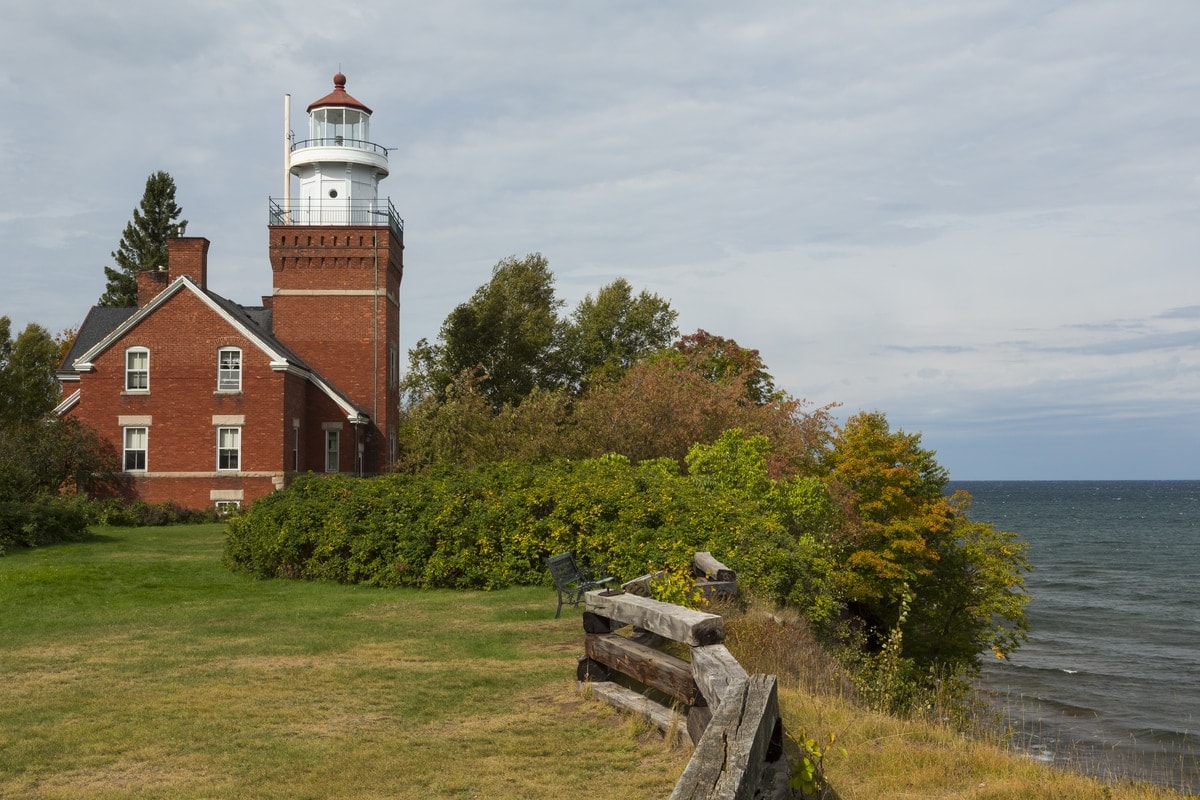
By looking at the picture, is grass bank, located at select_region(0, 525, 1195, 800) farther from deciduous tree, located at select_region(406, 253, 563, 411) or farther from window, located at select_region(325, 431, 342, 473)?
deciduous tree, located at select_region(406, 253, 563, 411)

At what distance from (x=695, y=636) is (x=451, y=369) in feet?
158

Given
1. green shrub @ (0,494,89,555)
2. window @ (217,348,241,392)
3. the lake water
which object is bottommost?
the lake water

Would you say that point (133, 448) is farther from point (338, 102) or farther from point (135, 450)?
point (338, 102)

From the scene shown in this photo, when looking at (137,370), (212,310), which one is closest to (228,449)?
(137,370)

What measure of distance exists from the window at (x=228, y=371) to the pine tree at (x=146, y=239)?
2968 centimetres

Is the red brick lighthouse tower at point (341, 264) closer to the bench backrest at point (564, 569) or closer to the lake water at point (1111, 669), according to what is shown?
the lake water at point (1111, 669)

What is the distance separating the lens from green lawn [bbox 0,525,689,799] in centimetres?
762

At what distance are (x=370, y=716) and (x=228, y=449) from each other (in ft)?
104

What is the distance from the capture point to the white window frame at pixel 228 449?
38.7 metres

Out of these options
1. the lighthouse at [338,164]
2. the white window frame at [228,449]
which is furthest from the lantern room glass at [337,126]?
the white window frame at [228,449]

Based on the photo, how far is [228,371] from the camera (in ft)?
127

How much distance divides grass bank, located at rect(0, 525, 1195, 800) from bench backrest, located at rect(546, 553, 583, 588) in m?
0.55

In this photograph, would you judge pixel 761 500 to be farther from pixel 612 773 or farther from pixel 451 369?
pixel 451 369

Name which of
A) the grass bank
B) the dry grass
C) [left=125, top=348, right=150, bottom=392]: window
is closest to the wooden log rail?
A: the grass bank
